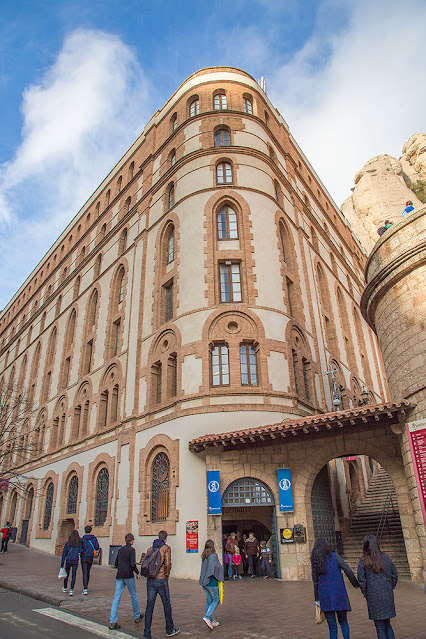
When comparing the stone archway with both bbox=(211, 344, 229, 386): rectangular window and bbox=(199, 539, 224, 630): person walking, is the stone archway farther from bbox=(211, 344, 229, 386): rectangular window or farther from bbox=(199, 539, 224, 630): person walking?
bbox=(199, 539, 224, 630): person walking

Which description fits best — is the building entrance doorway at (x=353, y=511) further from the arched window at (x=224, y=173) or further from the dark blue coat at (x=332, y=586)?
the arched window at (x=224, y=173)

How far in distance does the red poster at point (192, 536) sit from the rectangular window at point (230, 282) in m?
8.69

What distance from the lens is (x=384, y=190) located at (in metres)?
63.5

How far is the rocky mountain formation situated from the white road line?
60.2m

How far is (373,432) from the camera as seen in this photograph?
14.2m

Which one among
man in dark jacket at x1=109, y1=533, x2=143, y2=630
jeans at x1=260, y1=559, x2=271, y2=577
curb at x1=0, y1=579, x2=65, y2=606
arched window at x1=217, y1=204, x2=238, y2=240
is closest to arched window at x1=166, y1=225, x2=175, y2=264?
arched window at x1=217, y1=204, x2=238, y2=240

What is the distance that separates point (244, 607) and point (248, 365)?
9365 millimetres

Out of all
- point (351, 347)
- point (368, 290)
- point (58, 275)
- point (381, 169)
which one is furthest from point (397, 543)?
point (381, 169)

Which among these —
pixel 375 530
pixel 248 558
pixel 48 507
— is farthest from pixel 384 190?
pixel 248 558

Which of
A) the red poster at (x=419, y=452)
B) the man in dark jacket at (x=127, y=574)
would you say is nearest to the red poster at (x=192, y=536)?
the man in dark jacket at (x=127, y=574)

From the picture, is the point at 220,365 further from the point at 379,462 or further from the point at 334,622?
the point at 334,622

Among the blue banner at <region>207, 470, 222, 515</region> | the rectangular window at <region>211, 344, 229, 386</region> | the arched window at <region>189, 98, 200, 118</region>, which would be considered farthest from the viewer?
the arched window at <region>189, 98, 200, 118</region>

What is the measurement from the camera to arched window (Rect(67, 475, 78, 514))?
2412 centimetres

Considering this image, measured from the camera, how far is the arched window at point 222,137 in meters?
23.5
